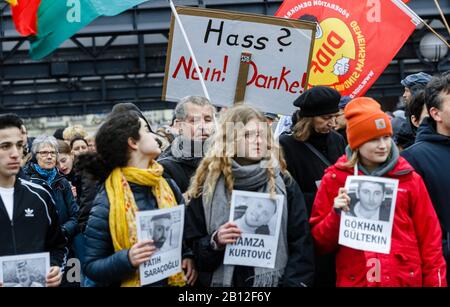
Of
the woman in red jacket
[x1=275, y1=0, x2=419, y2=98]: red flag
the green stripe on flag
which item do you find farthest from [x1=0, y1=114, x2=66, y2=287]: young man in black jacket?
[x1=275, y1=0, x2=419, y2=98]: red flag

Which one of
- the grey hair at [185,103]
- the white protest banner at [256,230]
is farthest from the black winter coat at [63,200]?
the white protest banner at [256,230]

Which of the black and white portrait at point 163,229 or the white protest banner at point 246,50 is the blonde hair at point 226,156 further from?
the white protest banner at point 246,50

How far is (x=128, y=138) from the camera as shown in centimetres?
498

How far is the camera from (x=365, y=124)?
198 inches

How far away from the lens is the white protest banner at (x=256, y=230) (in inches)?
192

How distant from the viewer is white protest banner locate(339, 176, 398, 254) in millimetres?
4782

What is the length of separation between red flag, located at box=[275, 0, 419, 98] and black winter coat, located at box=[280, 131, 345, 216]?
2011mm

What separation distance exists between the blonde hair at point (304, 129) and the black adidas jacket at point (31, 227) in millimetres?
1691

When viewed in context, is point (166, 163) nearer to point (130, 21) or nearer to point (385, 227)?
point (385, 227)

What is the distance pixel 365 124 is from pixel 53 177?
4.11m

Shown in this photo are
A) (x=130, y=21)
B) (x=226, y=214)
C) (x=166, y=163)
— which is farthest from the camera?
(x=130, y=21)

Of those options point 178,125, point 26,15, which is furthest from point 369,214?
point 26,15

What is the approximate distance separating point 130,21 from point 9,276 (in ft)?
40.9

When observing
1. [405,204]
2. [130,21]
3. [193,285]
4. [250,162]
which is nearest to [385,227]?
[405,204]
